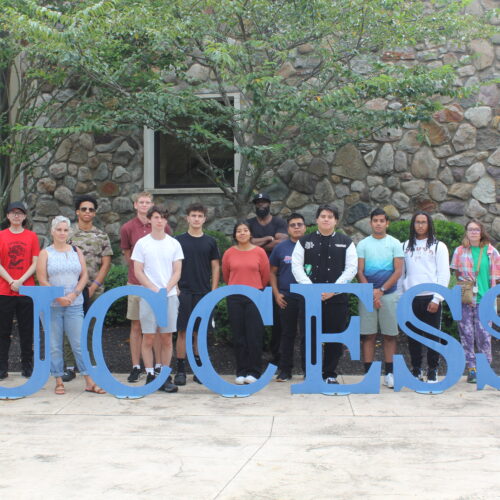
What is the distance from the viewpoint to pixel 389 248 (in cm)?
669

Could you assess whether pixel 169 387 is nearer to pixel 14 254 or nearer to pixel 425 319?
pixel 14 254

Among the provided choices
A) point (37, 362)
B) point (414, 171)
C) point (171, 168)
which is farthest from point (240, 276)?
point (171, 168)

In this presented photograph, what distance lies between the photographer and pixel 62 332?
654 centimetres

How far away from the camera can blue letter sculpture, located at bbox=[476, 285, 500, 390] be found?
638 cm

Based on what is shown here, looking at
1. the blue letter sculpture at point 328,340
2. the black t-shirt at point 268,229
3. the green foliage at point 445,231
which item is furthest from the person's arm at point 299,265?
the green foliage at point 445,231

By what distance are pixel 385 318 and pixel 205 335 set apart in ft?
5.55

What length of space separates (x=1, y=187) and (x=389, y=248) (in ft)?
20.3

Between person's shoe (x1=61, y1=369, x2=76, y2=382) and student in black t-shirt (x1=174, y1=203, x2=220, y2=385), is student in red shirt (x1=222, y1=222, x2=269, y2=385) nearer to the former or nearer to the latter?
student in black t-shirt (x1=174, y1=203, x2=220, y2=385)

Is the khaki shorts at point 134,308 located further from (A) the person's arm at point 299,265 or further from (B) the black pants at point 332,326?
(B) the black pants at point 332,326

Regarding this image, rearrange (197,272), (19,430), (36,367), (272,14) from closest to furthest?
(19,430)
(36,367)
(197,272)
(272,14)

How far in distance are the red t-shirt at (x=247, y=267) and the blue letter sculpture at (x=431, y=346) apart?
130 centimetres

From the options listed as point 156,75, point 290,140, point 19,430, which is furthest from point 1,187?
point 19,430

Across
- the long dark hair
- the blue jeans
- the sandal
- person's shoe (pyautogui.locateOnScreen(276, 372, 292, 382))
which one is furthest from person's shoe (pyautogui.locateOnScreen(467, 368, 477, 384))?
the blue jeans

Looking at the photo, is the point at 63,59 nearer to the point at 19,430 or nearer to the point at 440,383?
the point at 19,430
